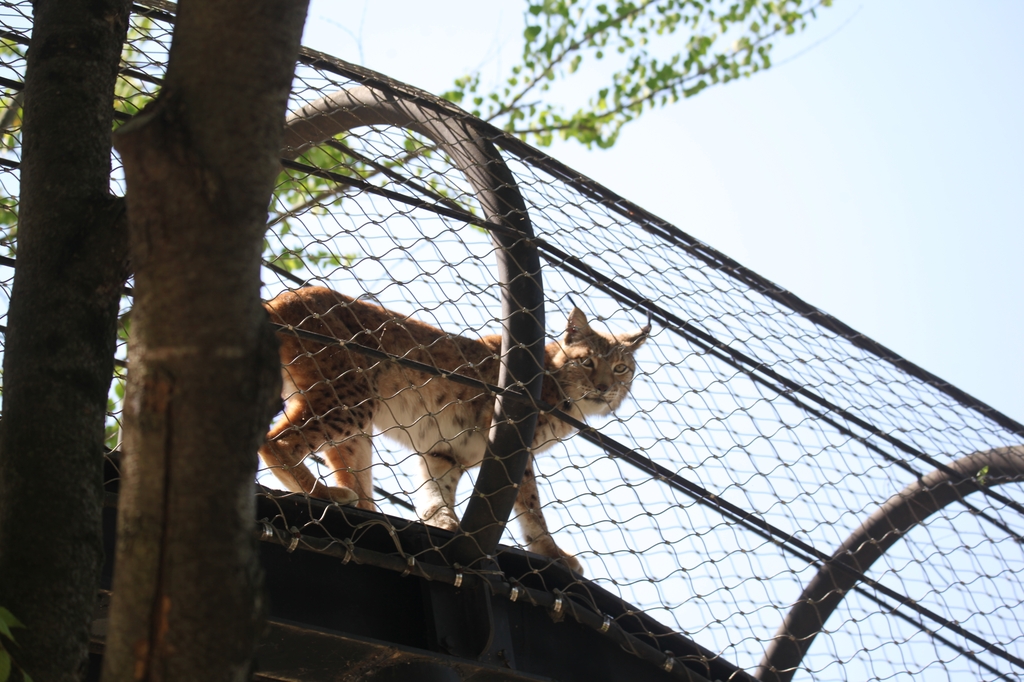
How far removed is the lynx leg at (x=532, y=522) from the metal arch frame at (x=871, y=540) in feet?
2.52

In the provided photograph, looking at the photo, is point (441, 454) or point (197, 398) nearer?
point (197, 398)

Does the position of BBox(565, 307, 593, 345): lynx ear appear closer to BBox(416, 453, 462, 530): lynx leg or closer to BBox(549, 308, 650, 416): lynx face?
BBox(549, 308, 650, 416): lynx face

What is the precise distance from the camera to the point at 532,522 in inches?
141

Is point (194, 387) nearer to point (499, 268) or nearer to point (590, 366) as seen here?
point (499, 268)

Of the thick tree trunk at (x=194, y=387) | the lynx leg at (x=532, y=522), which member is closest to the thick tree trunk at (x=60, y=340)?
the thick tree trunk at (x=194, y=387)

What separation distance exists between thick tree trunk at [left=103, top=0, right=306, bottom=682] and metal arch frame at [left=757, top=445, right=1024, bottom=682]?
2.18m

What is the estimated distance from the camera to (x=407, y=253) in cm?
258

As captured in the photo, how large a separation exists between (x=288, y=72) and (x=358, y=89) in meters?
1.82

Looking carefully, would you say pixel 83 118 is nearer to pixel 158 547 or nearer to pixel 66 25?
pixel 66 25

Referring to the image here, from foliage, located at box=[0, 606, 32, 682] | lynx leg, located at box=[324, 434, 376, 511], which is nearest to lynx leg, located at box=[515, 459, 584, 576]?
lynx leg, located at box=[324, 434, 376, 511]

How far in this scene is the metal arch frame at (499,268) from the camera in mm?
2197

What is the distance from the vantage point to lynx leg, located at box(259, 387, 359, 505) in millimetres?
3164


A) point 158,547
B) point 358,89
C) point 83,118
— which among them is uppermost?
point 358,89

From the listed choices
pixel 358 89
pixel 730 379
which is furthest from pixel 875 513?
pixel 358 89
